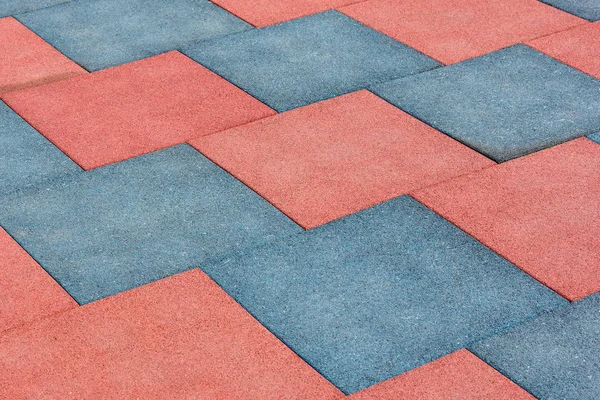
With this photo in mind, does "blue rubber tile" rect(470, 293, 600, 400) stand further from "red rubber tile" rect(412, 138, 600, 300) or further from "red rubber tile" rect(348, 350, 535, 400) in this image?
"red rubber tile" rect(412, 138, 600, 300)

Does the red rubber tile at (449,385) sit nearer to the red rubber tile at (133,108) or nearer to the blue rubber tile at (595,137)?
the blue rubber tile at (595,137)

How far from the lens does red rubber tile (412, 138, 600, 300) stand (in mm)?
6461

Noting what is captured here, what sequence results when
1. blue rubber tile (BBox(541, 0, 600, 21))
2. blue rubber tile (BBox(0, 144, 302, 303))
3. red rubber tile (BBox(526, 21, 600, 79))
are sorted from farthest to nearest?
blue rubber tile (BBox(541, 0, 600, 21)) < red rubber tile (BBox(526, 21, 600, 79)) < blue rubber tile (BBox(0, 144, 302, 303))

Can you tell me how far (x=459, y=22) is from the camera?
9.95 meters

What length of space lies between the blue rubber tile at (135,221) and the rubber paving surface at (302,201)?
2 cm

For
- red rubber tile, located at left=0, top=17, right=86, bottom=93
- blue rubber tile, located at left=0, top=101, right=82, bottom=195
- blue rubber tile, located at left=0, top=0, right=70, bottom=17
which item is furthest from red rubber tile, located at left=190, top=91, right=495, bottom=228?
blue rubber tile, located at left=0, top=0, right=70, bottom=17

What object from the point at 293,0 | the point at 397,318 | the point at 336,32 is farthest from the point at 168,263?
the point at 293,0

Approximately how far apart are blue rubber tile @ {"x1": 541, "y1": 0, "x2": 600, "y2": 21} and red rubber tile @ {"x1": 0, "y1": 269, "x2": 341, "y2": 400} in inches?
218

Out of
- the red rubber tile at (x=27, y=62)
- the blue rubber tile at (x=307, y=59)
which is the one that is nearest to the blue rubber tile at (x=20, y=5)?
the red rubber tile at (x=27, y=62)

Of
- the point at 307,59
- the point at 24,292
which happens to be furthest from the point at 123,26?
the point at 24,292

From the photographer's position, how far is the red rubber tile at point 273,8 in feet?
33.2

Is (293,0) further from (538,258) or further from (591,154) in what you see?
(538,258)

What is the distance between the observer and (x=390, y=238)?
22.3 ft

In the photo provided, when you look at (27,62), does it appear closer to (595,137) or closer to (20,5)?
(20,5)
